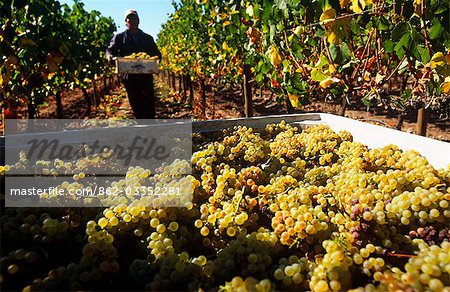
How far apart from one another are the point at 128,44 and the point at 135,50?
0.14 m

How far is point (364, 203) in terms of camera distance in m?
1.20

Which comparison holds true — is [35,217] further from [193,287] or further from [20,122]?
[20,122]

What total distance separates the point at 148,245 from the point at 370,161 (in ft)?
4.04

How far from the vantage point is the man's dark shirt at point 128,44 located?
517 cm

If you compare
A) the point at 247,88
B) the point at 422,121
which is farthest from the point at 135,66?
the point at 422,121

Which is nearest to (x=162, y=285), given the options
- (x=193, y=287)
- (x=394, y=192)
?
(x=193, y=287)

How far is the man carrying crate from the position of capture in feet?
16.9

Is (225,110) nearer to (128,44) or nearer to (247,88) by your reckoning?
(247,88)

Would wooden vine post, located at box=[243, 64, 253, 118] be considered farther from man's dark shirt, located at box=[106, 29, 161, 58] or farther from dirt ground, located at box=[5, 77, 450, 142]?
dirt ground, located at box=[5, 77, 450, 142]

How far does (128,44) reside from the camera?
5215mm

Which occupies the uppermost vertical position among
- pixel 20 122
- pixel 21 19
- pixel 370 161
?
pixel 21 19

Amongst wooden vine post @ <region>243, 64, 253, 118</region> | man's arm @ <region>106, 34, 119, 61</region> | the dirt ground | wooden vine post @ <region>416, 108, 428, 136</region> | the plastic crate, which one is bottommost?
the dirt ground
